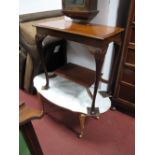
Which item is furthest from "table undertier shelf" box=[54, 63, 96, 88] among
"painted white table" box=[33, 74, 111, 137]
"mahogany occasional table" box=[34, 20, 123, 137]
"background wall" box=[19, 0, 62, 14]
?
"background wall" box=[19, 0, 62, 14]

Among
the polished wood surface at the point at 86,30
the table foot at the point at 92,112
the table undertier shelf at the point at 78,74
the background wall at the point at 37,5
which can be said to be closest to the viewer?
the polished wood surface at the point at 86,30

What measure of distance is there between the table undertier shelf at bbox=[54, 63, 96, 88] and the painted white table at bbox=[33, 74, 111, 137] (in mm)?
149

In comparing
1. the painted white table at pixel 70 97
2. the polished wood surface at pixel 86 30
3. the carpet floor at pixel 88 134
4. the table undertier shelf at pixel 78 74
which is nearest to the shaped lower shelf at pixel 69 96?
the painted white table at pixel 70 97

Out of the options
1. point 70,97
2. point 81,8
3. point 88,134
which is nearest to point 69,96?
point 70,97

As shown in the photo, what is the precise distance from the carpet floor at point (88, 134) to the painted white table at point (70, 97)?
117mm

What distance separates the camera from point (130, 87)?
176 centimetres

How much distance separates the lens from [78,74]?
5.76 feet

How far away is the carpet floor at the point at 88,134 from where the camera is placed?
1541 millimetres

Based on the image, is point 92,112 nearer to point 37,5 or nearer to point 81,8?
point 81,8

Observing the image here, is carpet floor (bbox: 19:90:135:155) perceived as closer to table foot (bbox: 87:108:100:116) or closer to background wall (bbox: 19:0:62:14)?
table foot (bbox: 87:108:100:116)

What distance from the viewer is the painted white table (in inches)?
62.6

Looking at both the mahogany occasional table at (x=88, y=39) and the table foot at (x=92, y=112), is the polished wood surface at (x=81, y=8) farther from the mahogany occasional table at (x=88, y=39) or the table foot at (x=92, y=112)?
the table foot at (x=92, y=112)
